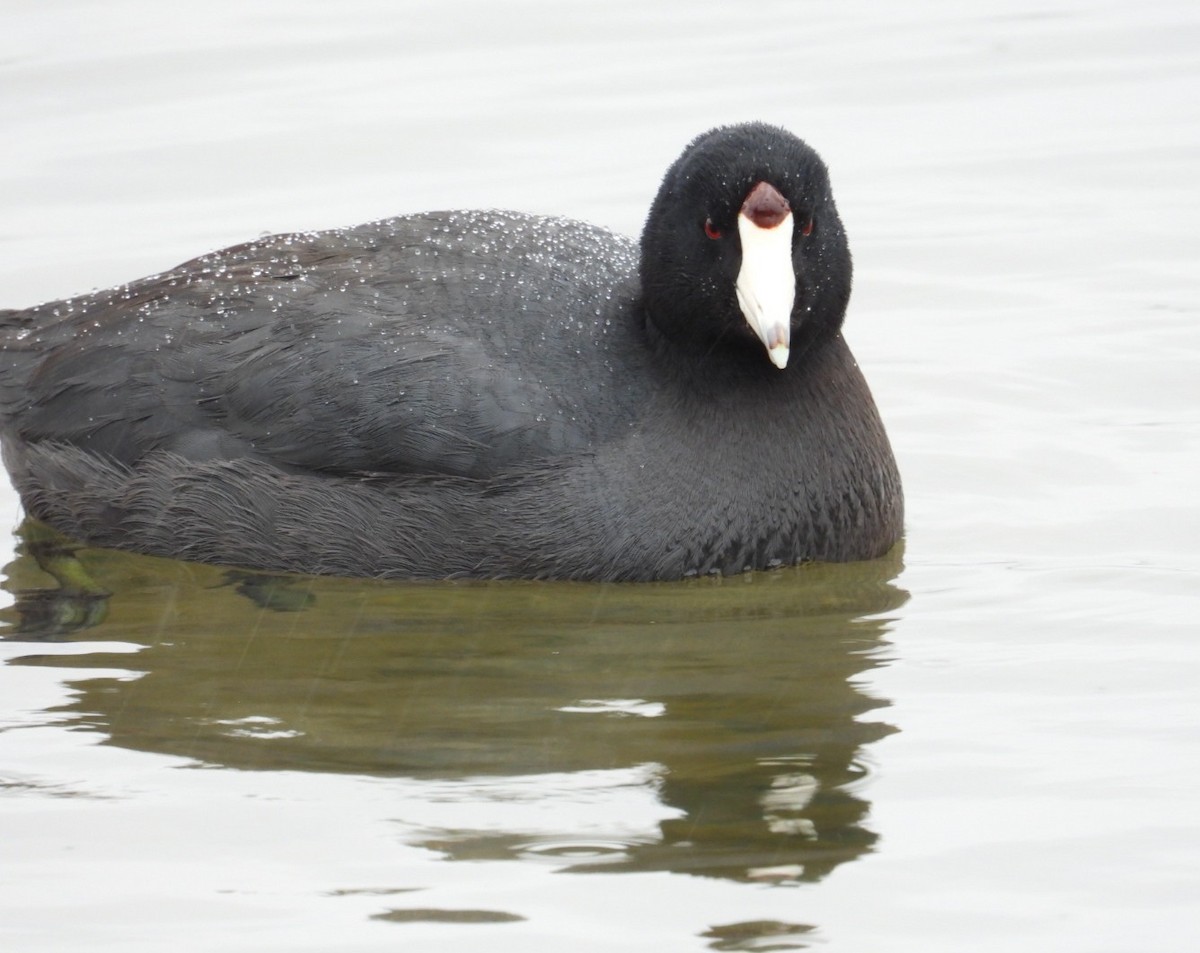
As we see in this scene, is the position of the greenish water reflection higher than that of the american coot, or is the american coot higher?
the american coot

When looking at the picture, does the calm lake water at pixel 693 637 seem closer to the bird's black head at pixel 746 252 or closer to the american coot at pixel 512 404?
the american coot at pixel 512 404

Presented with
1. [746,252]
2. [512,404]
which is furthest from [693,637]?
[746,252]

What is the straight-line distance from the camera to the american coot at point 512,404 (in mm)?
7617

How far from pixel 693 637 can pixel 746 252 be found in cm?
125

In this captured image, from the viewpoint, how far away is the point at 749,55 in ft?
43.5

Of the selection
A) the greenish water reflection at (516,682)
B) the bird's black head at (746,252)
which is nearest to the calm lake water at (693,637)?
the greenish water reflection at (516,682)

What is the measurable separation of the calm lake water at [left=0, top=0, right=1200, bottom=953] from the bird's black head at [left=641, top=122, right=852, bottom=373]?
2.84 ft

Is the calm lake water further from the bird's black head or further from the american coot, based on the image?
the bird's black head

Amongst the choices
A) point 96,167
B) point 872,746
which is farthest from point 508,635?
point 96,167

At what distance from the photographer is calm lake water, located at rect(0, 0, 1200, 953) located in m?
5.70

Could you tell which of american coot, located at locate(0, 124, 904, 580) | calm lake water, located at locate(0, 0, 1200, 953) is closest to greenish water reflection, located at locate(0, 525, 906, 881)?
calm lake water, located at locate(0, 0, 1200, 953)

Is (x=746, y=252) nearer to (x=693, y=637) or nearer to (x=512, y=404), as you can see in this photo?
(x=512, y=404)

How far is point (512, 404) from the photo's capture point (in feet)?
25.0

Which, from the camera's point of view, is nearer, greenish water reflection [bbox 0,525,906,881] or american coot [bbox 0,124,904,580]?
greenish water reflection [bbox 0,525,906,881]
